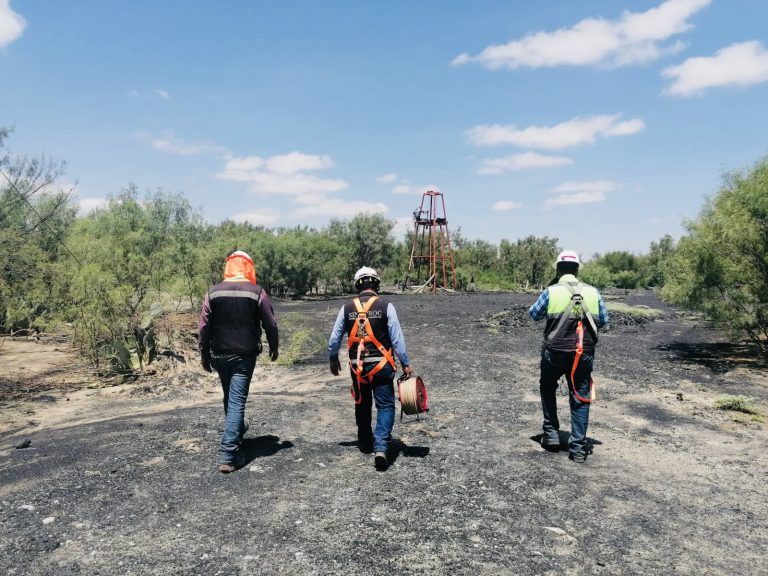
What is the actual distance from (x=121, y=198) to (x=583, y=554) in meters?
44.4

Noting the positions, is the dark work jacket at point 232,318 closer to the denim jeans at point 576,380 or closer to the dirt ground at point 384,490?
the dirt ground at point 384,490

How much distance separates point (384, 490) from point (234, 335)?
2.10m

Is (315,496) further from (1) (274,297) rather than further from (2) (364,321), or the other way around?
(1) (274,297)

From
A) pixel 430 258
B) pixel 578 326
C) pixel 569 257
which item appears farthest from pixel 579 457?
pixel 430 258

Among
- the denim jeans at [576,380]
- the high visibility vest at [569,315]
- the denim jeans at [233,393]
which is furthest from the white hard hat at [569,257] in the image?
the denim jeans at [233,393]

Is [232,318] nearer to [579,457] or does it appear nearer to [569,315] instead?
[569,315]

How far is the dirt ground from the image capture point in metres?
3.55

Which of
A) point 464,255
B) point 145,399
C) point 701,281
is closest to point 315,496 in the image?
point 145,399

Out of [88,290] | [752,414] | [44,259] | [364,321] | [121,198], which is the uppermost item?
[121,198]

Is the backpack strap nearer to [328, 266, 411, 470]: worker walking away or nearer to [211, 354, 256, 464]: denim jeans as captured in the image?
[328, 266, 411, 470]: worker walking away

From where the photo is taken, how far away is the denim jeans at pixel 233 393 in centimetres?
511

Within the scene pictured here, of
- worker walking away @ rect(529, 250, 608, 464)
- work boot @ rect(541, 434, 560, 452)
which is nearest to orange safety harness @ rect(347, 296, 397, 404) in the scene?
worker walking away @ rect(529, 250, 608, 464)

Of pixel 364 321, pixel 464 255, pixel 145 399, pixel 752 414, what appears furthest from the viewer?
pixel 464 255

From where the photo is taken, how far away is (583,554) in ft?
11.8
